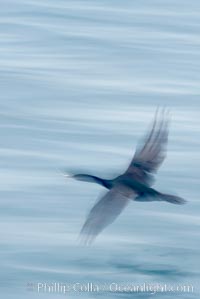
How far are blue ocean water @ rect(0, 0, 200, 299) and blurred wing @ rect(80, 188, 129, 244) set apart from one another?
29cm

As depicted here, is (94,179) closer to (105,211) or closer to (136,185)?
(136,185)

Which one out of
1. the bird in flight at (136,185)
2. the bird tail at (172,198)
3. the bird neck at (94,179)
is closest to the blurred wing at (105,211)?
the bird in flight at (136,185)

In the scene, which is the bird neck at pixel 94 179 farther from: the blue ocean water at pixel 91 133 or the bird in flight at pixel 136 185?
the blue ocean water at pixel 91 133

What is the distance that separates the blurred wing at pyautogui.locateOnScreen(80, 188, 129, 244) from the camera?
9.03m

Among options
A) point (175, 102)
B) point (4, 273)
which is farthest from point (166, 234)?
point (175, 102)

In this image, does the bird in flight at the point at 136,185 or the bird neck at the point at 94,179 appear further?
the bird neck at the point at 94,179

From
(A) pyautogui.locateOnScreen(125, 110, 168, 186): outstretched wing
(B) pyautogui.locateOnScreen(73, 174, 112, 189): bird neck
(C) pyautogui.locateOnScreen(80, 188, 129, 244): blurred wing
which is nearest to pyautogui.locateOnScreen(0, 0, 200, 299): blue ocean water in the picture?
(B) pyautogui.locateOnScreen(73, 174, 112, 189): bird neck

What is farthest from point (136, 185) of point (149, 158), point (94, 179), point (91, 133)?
point (91, 133)

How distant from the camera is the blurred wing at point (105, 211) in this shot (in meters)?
9.03

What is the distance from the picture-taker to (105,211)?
9125 millimetres

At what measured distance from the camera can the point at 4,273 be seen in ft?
29.6

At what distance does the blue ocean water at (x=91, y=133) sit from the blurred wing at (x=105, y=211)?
0.29 meters

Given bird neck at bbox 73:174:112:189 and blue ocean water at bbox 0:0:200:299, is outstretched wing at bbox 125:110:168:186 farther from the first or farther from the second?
blue ocean water at bbox 0:0:200:299

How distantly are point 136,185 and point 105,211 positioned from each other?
369 mm
